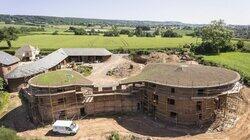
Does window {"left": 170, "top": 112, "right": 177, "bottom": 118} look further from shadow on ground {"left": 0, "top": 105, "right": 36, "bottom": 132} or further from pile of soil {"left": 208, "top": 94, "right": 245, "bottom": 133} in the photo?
shadow on ground {"left": 0, "top": 105, "right": 36, "bottom": 132}

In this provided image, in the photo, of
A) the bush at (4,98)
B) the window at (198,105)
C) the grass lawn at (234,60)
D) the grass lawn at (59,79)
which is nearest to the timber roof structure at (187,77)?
the window at (198,105)

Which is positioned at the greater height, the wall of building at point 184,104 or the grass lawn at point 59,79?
the grass lawn at point 59,79

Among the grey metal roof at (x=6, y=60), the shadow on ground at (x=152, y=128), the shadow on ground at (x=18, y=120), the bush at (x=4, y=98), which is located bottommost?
the shadow on ground at (x=18, y=120)

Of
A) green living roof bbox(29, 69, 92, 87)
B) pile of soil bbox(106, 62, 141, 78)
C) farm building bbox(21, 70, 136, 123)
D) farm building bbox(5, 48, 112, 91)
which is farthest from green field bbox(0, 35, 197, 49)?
farm building bbox(21, 70, 136, 123)

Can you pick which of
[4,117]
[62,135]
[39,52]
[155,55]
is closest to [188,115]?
[62,135]

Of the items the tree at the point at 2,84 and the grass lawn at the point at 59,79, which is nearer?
the grass lawn at the point at 59,79

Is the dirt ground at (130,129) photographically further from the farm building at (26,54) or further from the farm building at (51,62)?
the farm building at (26,54)

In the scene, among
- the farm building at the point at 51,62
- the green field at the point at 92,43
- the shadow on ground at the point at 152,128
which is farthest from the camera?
the green field at the point at 92,43

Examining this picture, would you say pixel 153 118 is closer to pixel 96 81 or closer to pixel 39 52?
pixel 96 81
